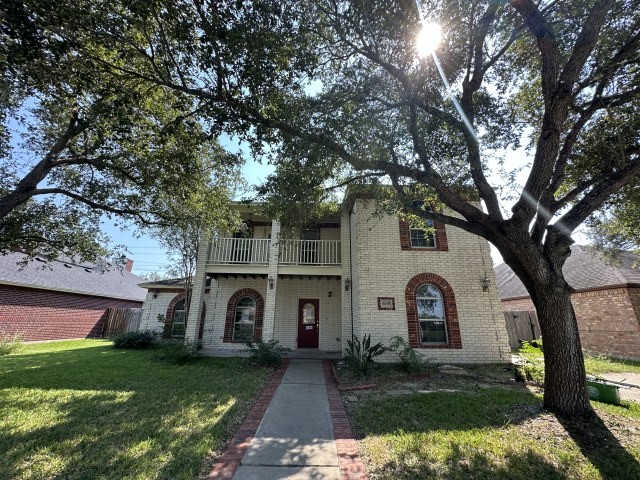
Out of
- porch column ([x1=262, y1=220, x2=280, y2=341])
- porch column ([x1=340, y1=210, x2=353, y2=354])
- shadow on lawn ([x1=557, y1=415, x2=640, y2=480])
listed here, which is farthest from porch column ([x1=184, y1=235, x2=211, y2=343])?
shadow on lawn ([x1=557, y1=415, x2=640, y2=480])

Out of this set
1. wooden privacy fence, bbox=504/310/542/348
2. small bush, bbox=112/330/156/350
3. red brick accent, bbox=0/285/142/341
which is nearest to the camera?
small bush, bbox=112/330/156/350

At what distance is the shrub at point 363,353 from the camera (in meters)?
7.44

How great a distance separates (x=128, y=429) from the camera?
3.95 m

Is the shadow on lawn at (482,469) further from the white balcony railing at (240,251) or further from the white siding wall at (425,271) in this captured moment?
the white balcony railing at (240,251)

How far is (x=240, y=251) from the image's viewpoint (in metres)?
11.2

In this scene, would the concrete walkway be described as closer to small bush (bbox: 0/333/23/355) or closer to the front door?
the front door

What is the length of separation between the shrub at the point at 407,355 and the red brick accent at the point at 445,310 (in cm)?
37

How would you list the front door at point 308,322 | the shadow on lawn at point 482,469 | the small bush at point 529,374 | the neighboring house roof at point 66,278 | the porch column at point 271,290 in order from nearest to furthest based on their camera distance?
the shadow on lawn at point 482,469 < the small bush at point 529,374 < the porch column at point 271,290 < the front door at point 308,322 < the neighboring house roof at point 66,278

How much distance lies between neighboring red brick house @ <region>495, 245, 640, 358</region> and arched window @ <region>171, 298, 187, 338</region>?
18.4 meters

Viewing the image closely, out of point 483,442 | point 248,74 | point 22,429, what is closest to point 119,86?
point 248,74

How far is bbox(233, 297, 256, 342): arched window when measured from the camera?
463 inches

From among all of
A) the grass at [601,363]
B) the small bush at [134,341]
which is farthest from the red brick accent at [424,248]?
the small bush at [134,341]

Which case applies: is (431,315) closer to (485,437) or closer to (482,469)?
(485,437)

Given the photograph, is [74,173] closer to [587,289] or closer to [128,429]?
[128,429]
